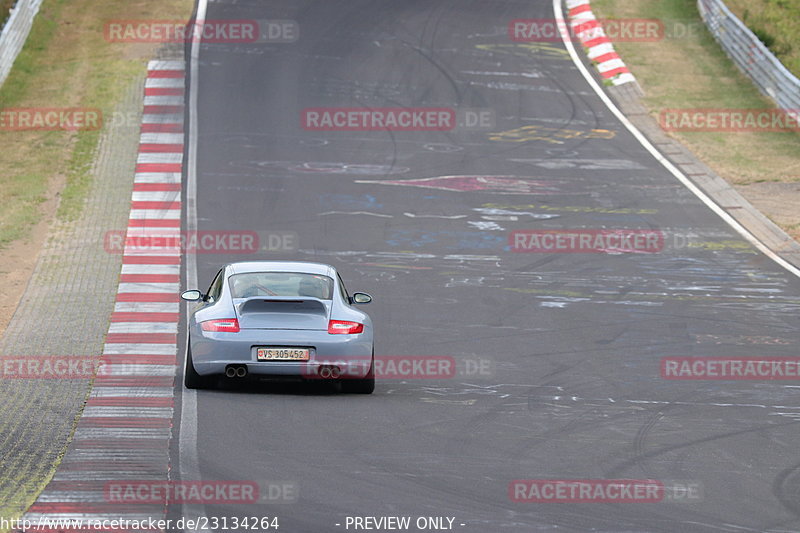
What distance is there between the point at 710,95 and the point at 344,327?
67.0 ft

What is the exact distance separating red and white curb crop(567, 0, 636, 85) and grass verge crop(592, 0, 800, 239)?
33cm

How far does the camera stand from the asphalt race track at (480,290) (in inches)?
392

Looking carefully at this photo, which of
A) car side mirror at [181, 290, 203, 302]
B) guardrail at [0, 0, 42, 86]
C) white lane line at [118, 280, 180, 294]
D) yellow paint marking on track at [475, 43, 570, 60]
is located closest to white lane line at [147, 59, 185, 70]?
guardrail at [0, 0, 42, 86]

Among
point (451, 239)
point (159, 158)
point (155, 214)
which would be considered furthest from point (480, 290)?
point (159, 158)

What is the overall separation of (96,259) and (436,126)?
32.5ft

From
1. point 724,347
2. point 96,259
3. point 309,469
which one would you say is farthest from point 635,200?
point 309,469

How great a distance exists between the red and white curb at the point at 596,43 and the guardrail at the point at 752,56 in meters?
3.07

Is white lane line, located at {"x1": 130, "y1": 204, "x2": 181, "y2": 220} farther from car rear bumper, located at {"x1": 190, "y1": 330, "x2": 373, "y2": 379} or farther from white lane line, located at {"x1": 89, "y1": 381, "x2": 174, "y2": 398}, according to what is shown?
car rear bumper, located at {"x1": 190, "y1": 330, "x2": 373, "y2": 379}

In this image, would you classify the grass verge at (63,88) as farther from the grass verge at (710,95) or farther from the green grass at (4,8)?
the grass verge at (710,95)

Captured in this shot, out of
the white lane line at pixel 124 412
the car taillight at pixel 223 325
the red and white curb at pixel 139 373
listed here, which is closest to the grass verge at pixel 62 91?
the red and white curb at pixel 139 373

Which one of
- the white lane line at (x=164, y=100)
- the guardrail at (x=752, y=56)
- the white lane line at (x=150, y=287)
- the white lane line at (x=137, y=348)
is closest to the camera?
the white lane line at (x=137, y=348)

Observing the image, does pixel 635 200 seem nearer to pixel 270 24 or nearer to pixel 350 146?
pixel 350 146

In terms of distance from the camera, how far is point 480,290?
60.7 feet

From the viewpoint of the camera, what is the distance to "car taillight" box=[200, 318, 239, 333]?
12570mm
